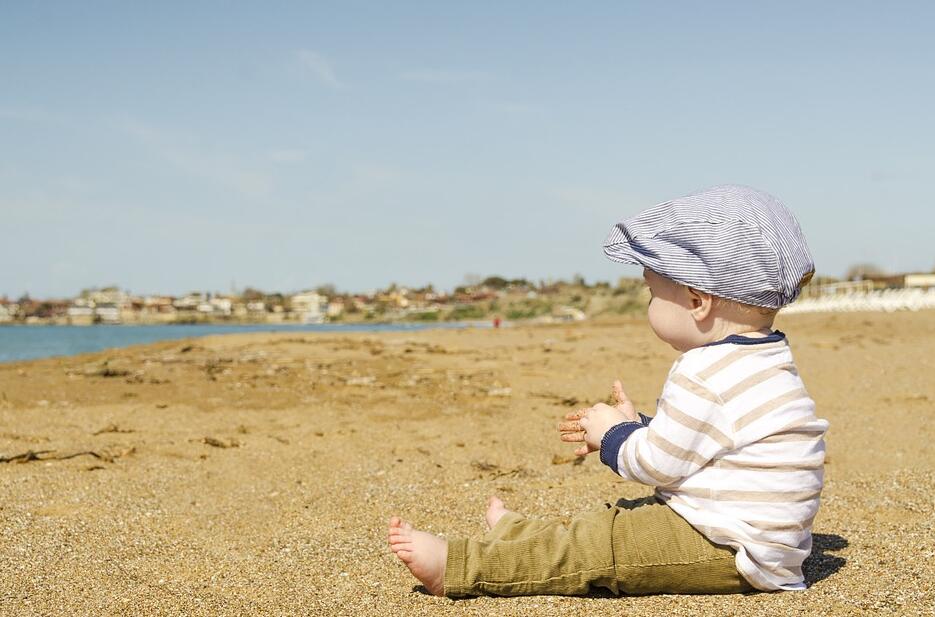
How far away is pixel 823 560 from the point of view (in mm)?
2287

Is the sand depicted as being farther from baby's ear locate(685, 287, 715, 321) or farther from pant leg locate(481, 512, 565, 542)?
baby's ear locate(685, 287, 715, 321)

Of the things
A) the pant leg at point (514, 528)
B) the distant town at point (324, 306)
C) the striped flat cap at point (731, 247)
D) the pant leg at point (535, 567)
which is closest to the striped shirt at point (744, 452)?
the striped flat cap at point (731, 247)

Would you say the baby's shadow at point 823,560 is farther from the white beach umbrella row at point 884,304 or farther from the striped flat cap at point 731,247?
the white beach umbrella row at point 884,304

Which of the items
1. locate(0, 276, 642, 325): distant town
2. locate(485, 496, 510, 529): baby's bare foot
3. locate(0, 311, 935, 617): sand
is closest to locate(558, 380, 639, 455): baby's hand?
locate(485, 496, 510, 529): baby's bare foot

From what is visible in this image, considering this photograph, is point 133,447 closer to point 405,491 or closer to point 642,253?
point 405,491

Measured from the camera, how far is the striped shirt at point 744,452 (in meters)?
1.95

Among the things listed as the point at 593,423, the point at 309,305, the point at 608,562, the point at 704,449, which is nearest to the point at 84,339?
the point at 593,423

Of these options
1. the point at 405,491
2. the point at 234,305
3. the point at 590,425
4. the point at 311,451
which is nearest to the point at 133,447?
the point at 311,451

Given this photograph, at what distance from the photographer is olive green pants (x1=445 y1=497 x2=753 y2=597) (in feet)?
6.71

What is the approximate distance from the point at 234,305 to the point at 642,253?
6457cm

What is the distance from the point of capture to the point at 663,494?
2145mm

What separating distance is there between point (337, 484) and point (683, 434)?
1.85 metres

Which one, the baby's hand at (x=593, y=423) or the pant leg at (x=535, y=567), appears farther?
the baby's hand at (x=593, y=423)

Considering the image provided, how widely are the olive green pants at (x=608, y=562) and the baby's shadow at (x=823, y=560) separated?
0.78ft
